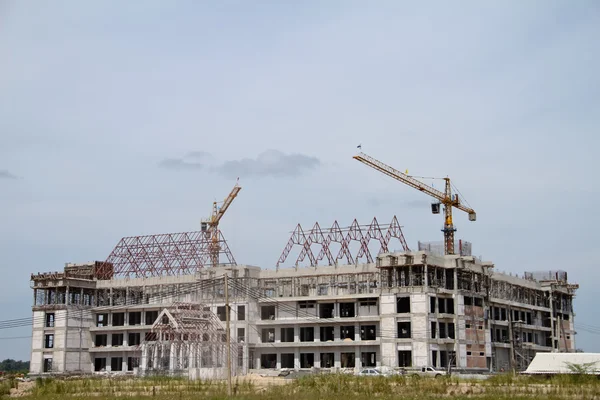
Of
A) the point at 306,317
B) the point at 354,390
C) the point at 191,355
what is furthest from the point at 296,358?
the point at 354,390

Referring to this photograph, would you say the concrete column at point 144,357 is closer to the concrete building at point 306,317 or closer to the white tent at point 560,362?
the concrete building at point 306,317

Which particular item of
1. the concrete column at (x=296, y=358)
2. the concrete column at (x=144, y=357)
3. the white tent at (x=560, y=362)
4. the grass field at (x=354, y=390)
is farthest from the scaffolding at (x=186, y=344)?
the white tent at (x=560, y=362)

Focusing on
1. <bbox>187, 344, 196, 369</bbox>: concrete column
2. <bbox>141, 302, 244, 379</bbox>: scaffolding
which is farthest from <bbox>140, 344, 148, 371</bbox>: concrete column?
<bbox>187, 344, 196, 369</bbox>: concrete column

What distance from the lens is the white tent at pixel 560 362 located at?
85125mm

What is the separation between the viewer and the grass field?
2507 inches

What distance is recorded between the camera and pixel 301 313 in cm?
14088

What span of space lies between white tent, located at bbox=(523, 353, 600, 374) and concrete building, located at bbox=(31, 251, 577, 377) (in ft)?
124

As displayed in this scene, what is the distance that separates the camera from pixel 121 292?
161250 millimetres

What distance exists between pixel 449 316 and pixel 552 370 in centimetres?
4557

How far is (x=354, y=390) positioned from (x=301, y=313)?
7152 centimetres

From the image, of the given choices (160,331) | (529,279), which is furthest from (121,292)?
(529,279)

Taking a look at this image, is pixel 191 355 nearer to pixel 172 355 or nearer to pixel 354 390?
pixel 172 355

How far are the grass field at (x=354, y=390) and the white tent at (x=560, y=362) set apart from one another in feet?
16.5

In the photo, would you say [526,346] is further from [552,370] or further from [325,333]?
[552,370]
